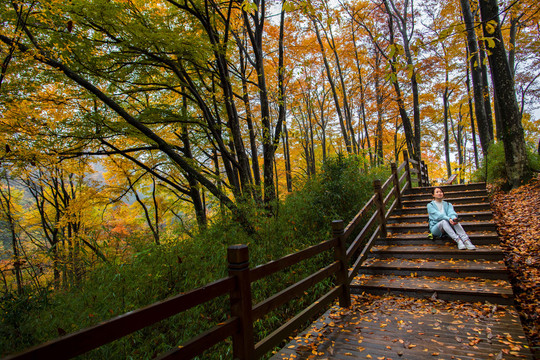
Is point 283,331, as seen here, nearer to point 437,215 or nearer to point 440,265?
point 440,265

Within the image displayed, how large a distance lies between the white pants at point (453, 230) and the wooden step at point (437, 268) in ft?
1.68

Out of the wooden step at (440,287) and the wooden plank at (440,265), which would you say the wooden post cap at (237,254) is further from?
the wooden plank at (440,265)

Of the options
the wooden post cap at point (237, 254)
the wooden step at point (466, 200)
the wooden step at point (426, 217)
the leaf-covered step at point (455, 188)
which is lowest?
the wooden step at point (426, 217)

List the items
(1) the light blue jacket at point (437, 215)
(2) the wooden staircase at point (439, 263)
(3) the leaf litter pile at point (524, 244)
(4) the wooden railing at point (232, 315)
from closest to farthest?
1. (4) the wooden railing at point (232, 315)
2. (3) the leaf litter pile at point (524, 244)
3. (2) the wooden staircase at point (439, 263)
4. (1) the light blue jacket at point (437, 215)

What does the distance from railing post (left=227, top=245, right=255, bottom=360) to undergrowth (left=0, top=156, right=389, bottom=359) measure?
4.27ft

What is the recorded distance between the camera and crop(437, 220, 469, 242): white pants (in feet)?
16.9

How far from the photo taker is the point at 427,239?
5785 millimetres

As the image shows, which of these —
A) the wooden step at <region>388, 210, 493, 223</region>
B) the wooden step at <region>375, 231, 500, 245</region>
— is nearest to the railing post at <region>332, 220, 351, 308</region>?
the wooden step at <region>375, 231, 500, 245</region>

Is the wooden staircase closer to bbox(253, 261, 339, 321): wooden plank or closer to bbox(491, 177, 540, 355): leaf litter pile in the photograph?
bbox(491, 177, 540, 355): leaf litter pile

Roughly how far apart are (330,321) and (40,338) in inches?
144

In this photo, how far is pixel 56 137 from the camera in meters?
6.75

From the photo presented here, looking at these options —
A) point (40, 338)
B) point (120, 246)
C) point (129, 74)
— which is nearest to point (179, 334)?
point (40, 338)

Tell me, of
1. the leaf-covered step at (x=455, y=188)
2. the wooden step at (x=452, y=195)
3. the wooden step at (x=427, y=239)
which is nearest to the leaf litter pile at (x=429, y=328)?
the wooden step at (x=427, y=239)

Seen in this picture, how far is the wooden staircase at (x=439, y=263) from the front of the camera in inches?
156
